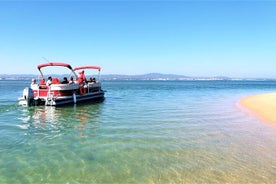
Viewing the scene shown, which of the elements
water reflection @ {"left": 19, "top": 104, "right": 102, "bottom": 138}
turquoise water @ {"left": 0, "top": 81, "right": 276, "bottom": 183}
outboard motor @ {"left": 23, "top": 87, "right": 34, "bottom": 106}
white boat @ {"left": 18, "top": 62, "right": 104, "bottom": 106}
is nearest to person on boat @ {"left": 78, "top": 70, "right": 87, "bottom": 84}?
white boat @ {"left": 18, "top": 62, "right": 104, "bottom": 106}

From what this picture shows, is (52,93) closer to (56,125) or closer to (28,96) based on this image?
(28,96)

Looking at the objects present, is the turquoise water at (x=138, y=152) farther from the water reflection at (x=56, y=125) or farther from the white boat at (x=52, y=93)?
the white boat at (x=52, y=93)

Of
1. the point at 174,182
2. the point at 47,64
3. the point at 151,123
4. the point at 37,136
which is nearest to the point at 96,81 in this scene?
the point at 47,64

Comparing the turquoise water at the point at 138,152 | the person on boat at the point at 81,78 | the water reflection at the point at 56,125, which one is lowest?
the water reflection at the point at 56,125

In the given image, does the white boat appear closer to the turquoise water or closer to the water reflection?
the water reflection

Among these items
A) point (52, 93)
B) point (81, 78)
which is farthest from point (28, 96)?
point (81, 78)

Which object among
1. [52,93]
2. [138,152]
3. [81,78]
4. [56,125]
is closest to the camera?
[138,152]

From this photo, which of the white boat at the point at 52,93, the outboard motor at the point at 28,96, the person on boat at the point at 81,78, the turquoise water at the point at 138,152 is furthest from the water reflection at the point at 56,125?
the person on boat at the point at 81,78

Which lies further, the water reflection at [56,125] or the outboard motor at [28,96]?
the outboard motor at [28,96]

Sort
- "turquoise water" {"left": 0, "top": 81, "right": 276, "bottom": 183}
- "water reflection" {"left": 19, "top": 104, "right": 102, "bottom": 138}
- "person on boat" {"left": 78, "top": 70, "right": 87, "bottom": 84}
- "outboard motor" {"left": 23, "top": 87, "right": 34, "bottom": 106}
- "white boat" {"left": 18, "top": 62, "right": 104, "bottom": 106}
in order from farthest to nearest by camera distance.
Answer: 1. "person on boat" {"left": 78, "top": 70, "right": 87, "bottom": 84}
2. "white boat" {"left": 18, "top": 62, "right": 104, "bottom": 106}
3. "outboard motor" {"left": 23, "top": 87, "right": 34, "bottom": 106}
4. "water reflection" {"left": 19, "top": 104, "right": 102, "bottom": 138}
5. "turquoise water" {"left": 0, "top": 81, "right": 276, "bottom": 183}

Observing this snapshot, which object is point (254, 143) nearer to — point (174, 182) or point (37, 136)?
point (174, 182)

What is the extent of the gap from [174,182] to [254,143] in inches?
187

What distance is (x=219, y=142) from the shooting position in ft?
32.6

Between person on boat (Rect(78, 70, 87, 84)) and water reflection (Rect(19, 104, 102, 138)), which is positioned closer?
water reflection (Rect(19, 104, 102, 138))
